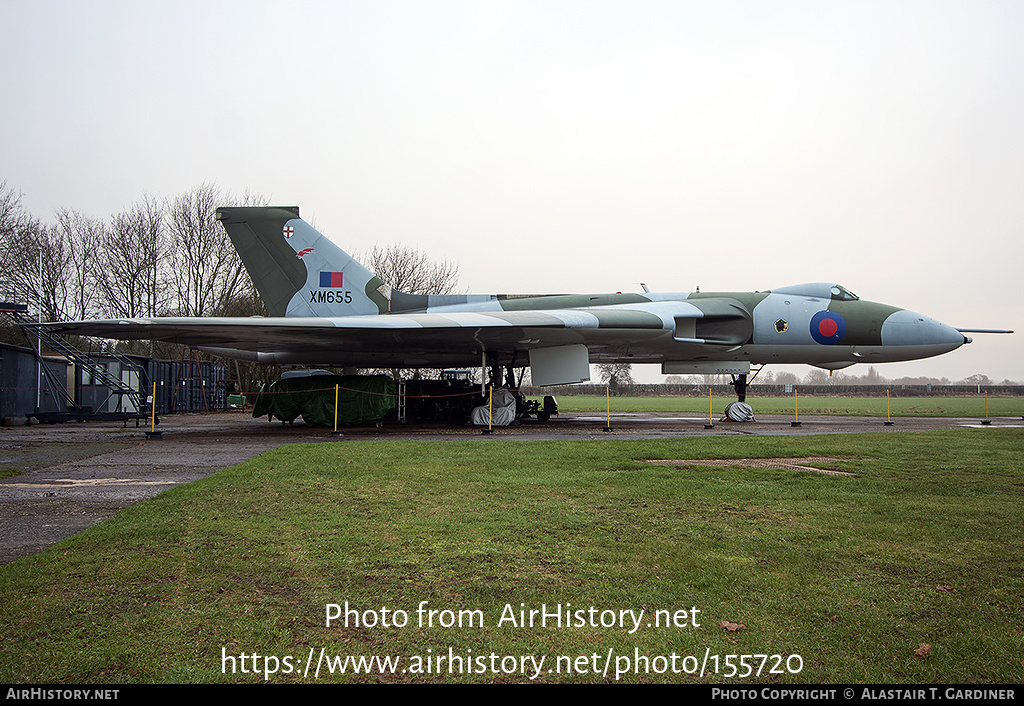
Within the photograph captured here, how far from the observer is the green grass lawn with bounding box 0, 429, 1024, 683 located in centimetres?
240

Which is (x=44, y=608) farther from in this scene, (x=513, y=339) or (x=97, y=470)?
(x=513, y=339)

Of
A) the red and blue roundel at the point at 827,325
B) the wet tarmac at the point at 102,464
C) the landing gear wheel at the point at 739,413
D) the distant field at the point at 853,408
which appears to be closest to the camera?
the wet tarmac at the point at 102,464

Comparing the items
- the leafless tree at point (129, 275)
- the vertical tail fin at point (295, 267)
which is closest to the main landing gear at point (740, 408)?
the vertical tail fin at point (295, 267)

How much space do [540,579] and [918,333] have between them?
1624 cm

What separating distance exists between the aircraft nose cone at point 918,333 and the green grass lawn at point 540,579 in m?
10.9

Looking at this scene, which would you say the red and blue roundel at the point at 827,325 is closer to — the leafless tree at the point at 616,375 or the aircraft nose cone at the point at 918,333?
the aircraft nose cone at the point at 918,333

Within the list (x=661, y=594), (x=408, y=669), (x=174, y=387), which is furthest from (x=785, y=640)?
(x=174, y=387)

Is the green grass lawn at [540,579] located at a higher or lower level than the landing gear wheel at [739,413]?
higher

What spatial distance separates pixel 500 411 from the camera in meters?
15.2

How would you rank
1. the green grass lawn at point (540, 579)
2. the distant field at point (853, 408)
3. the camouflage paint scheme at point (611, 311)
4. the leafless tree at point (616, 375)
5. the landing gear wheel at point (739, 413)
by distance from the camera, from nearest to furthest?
the green grass lawn at point (540, 579) < the camouflage paint scheme at point (611, 311) < the landing gear wheel at point (739, 413) < the distant field at point (853, 408) < the leafless tree at point (616, 375)

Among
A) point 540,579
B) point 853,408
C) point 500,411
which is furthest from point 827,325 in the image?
point 853,408

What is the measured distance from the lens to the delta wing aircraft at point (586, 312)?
14633 mm

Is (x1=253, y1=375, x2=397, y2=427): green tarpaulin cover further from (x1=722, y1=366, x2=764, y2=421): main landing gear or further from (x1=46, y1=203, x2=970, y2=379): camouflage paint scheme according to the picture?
(x1=722, y1=366, x2=764, y2=421): main landing gear

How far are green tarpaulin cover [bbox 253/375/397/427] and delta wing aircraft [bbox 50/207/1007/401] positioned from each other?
84 cm
